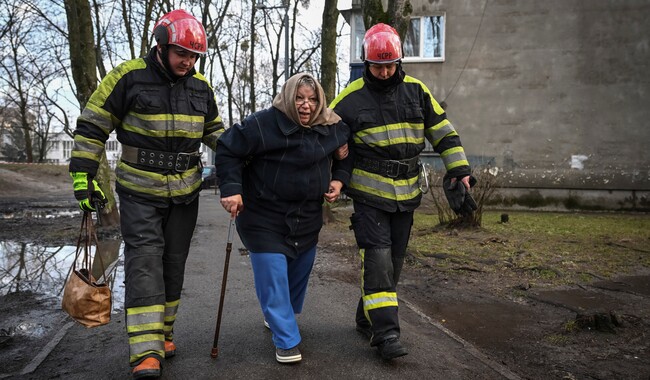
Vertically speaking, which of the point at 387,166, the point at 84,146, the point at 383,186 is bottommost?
the point at 383,186

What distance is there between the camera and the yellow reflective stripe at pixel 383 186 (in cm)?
400

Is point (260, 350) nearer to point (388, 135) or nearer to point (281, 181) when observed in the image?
point (281, 181)

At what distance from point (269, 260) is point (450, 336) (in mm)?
1603

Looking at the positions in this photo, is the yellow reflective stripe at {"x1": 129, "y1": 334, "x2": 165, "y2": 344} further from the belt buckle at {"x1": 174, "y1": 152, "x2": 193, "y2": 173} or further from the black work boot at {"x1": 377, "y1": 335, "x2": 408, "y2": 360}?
the black work boot at {"x1": 377, "y1": 335, "x2": 408, "y2": 360}

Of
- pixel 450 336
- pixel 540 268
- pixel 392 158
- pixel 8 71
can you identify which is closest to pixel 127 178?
pixel 392 158


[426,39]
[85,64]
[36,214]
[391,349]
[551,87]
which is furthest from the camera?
[426,39]

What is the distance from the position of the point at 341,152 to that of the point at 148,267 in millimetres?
1500

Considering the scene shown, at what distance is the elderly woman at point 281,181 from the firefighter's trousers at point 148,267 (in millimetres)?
435

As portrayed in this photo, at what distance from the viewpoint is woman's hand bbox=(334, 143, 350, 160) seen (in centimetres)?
400

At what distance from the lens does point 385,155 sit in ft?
13.3

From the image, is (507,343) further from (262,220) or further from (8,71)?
(8,71)

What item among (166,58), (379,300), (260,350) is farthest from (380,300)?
(166,58)

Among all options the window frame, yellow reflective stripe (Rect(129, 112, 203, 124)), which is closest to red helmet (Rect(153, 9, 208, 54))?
yellow reflective stripe (Rect(129, 112, 203, 124))

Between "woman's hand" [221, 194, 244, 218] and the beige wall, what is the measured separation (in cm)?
1371
